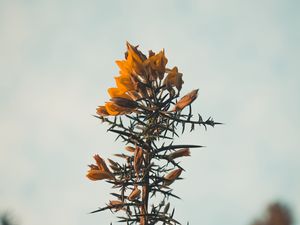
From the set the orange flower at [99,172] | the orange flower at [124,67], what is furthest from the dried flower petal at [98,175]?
the orange flower at [124,67]

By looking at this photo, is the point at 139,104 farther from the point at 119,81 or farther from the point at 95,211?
the point at 95,211

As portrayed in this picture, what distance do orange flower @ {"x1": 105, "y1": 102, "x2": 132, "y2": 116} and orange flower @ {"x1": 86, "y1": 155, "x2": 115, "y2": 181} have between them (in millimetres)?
248

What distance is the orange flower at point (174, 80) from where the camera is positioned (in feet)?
5.68

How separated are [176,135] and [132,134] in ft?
0.67


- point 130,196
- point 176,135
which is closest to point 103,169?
point 130,196

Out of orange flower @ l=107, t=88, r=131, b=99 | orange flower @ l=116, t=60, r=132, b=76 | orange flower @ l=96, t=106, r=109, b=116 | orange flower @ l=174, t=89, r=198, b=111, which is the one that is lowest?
orange flower @ l=174, t=89, r=198, b=111

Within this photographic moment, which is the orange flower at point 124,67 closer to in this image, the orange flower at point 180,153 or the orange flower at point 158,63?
the orange flower at point 158,63

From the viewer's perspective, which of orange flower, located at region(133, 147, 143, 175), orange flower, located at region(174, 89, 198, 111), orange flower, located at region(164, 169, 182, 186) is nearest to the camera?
orange flower, located at region(133, 147, 143, 175)

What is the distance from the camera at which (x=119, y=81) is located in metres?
1.82

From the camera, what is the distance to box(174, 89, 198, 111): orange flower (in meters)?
1.71

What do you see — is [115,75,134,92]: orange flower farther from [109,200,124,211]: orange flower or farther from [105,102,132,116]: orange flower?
[109,200,124,211]: orange flower

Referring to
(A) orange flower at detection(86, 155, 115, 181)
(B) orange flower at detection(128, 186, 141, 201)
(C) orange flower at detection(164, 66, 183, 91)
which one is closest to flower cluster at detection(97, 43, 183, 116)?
(C) orange flower at detection(164, 66, 183, 91)

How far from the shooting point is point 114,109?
1.74 meters

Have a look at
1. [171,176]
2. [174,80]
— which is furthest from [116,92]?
[171,176]
